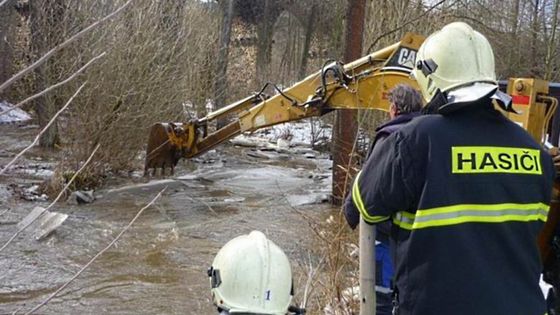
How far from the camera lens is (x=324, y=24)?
30.1 metres

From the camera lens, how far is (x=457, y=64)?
2.71m

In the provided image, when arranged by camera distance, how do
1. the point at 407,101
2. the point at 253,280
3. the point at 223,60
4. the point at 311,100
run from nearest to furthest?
the point at 253,280 < the point at 407,101 < the point at 311,100 < the point at 223,60

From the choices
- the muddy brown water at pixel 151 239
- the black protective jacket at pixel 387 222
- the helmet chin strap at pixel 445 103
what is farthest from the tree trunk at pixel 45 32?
the helmet chin strap at pixel 445 103

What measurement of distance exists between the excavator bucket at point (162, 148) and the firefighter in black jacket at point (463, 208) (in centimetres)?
898

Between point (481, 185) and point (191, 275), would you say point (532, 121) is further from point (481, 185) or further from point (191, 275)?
point (191, 275)

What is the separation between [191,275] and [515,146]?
5324mm

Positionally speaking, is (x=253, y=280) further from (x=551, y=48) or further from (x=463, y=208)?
(x=551, y=48)

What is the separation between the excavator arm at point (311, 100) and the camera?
7.34m

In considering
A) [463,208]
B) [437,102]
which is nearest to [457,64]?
[437,102]

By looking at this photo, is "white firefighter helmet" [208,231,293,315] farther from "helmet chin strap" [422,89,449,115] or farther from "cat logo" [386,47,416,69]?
"cat logo" [386,47,416,69]

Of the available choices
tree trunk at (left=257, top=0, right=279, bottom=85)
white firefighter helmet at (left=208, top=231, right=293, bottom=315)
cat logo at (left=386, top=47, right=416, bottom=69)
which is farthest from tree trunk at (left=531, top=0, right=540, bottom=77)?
white firefighter helmet at (left=208, top=231, right=293, bottom=315)

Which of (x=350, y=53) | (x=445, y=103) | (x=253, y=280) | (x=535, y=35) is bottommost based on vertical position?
(x=253, y=280)

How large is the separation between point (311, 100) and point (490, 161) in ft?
20.3

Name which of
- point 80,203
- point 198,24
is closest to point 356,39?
point 80,203
